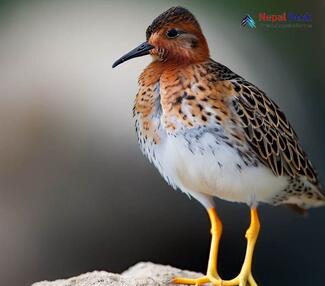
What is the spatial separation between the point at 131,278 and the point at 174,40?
26.3 inches

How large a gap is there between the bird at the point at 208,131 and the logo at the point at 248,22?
0.30 metres

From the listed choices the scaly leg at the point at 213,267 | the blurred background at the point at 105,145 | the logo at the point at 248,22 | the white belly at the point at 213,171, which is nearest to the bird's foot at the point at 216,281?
the scaly leg at the point at 213,267

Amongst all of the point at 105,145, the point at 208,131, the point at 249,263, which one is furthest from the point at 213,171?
the point at 105,145

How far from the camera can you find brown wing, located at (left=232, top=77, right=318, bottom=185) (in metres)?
2.01

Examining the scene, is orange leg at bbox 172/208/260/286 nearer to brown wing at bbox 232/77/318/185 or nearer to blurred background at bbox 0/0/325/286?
brown wing at bbox 232/77/318/185

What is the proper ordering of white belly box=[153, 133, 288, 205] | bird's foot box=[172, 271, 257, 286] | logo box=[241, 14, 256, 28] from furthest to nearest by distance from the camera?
logo box=[241, 14, 256, 28], bird's foot box=[172, 271, 257, 286], white belly box=[153, 133, 288, 205]

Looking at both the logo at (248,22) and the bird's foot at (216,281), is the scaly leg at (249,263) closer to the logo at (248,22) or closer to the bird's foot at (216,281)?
the bird's foot at (216,281)

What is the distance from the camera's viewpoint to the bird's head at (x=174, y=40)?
2.04 meters

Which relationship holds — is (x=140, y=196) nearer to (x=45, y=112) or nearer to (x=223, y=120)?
(x=45, y=112)

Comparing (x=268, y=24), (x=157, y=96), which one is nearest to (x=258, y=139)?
(x=157, y=96)

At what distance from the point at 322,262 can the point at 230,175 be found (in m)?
0.66

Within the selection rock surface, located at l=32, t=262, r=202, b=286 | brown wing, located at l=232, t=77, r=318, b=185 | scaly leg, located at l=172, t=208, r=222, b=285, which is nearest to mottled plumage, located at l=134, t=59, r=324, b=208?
brown wing, located at l=232, t=77, r=318, b=185

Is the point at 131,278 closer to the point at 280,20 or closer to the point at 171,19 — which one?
the point at 171,19

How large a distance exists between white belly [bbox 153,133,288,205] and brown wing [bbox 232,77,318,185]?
4cm
